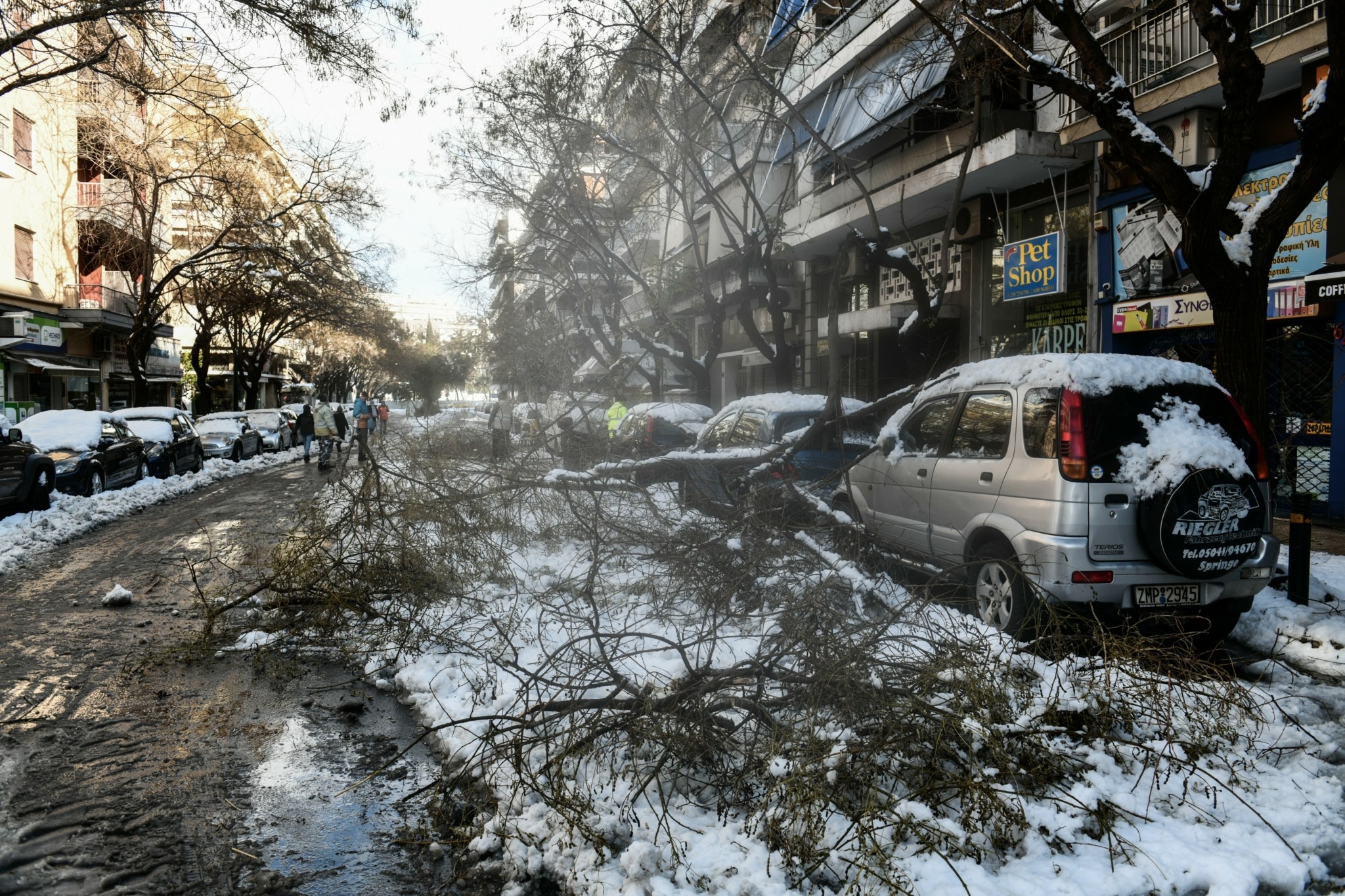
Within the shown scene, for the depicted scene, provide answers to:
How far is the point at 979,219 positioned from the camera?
53.4ft

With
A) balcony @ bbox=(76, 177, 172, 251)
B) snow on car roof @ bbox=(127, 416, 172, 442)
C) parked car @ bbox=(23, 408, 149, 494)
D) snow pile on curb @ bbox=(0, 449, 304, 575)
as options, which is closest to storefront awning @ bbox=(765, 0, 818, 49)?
snow pile on curb @ bbox=(0, 449, 304, 575)

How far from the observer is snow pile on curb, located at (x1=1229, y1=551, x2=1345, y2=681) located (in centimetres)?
540

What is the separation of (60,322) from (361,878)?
34.2 meters

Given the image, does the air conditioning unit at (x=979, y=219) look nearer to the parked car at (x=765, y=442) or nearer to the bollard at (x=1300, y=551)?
the parked car at (x=765, y=442)

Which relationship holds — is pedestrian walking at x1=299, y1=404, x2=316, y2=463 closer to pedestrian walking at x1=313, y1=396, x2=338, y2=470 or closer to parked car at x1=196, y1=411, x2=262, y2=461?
pedestrian walking at x1=313, y1=396, x2=338, y2=470

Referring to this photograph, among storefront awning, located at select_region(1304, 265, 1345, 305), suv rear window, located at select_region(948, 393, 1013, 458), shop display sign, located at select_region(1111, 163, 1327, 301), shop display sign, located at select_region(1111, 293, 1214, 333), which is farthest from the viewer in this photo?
shop display sign, located at select_region(1111, 293, 1214, 333)

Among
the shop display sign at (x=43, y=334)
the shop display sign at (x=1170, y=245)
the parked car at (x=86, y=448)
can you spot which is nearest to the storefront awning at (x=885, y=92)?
the shop display sign at (x=1170, y=245)

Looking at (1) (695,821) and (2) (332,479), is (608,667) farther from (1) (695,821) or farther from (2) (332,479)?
(2) (332,479)

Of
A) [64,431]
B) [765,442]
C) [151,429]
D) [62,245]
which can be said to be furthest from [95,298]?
[765,442]

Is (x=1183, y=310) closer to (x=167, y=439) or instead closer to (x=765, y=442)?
(x=765, y=442)

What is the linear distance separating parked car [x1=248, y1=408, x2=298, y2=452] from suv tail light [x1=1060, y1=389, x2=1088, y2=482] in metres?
28.0

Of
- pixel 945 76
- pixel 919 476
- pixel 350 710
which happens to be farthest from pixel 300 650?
pixel 945 76

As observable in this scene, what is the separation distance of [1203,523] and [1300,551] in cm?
212

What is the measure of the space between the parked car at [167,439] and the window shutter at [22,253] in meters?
10.4
